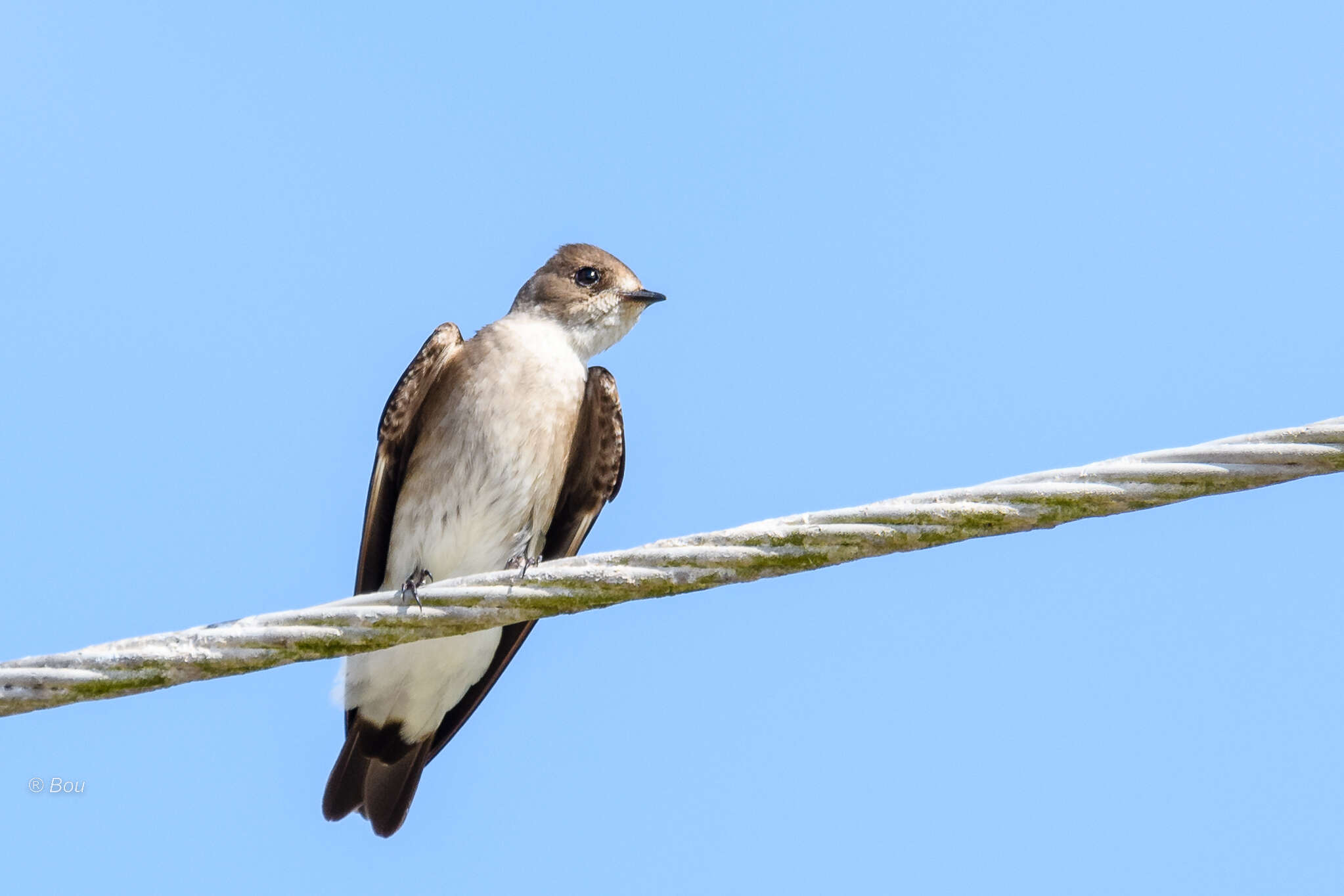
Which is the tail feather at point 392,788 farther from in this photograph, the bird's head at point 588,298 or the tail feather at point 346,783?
the bird's head at point 588,298

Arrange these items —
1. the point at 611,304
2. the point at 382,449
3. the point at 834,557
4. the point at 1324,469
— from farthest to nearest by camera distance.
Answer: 1. the point at 611,304
2. the point at 382,449
3. the point at 834,557
4. the point at 1324,469

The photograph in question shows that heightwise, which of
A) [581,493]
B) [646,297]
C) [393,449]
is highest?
[646,297]

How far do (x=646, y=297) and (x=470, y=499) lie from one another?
177 cm

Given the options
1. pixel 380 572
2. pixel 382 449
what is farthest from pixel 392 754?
pixel 382 449

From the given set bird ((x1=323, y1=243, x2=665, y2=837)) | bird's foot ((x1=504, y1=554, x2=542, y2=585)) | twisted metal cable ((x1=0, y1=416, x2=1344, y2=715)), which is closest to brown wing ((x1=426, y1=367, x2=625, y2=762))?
bird ((x1=323, y1=243, x2=665, y2=837))

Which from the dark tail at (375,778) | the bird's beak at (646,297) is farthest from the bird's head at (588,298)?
the dark tail at (375,778)

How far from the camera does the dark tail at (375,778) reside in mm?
7285

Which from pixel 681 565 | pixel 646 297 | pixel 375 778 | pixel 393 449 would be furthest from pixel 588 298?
pixel 681 565

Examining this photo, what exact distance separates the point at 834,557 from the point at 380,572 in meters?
3.85

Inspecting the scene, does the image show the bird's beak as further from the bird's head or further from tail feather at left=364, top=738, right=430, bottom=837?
tail feather at left=364, top=738, right=430, bottom=837

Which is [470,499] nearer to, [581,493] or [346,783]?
[581,493]

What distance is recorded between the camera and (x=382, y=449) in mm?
7426

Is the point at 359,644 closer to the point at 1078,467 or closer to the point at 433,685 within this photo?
the point at 1078,467

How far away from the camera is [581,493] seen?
771 cm
